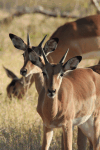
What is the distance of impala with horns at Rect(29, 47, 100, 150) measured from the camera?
3184 millimetres

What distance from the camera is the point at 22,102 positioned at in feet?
18.4

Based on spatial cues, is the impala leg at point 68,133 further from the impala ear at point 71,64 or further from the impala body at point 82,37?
the impala body at point 82,37

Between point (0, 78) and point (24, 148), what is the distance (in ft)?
9.59

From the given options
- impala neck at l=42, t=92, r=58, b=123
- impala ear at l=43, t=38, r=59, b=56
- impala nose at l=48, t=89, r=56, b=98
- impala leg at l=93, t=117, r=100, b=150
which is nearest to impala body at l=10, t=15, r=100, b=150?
impala ear at l=43, t=38, r=59, b=56

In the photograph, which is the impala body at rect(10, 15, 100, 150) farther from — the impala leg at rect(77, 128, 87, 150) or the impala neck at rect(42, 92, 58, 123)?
the impala neck at rect(42, 92, 58, 123)

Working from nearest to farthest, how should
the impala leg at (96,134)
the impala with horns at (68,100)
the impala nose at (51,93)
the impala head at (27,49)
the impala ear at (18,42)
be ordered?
the impala nose at (51,93) < the impala with horns at (68,100) < the impala leg at (96,134) < the impala head at (27,49) < the impala ear at (18,42)

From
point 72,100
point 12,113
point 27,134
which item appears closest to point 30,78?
point 12,113

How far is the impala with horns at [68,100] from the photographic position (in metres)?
3.18

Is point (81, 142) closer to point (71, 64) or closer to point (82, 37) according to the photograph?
point (71, 64)

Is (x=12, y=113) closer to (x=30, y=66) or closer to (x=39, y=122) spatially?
(x=39, y=122)

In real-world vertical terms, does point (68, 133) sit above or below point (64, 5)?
above

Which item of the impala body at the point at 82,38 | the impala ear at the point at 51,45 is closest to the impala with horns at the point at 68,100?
the impala ear at the point at 51,45

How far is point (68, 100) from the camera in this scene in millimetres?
3357

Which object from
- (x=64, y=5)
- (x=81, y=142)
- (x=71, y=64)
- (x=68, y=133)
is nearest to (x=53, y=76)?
(x=71, y=64)
